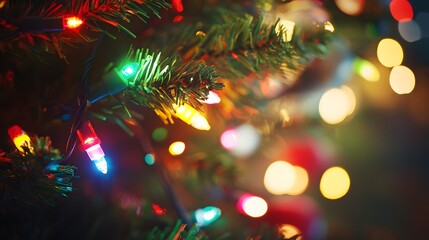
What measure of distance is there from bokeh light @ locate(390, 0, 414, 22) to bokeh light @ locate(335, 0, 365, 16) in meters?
0.41

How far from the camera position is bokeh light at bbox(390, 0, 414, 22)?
111cm

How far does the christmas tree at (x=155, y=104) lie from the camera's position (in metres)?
0.42

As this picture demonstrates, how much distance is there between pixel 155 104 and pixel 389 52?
922 millimetres

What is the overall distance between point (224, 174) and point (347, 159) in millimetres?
780

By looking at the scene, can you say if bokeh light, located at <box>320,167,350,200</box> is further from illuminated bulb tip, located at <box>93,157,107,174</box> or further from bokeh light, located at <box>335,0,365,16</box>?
illuminated bulb tip, located at <box>93,157,107,174</box>

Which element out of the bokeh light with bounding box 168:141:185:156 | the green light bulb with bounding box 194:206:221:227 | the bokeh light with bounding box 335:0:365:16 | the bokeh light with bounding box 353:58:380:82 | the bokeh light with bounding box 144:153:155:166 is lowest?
the green light bulb with bounding box 194:206:221:227

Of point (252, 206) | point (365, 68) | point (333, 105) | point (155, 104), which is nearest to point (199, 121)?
point (155, 104)

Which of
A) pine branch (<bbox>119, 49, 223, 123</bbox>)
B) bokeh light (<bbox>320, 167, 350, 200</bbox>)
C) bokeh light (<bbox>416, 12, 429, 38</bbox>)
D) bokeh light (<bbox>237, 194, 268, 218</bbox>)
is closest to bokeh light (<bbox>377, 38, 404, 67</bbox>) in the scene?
bokeh light (<bbox>416, 12, 429, 38</bbox>)

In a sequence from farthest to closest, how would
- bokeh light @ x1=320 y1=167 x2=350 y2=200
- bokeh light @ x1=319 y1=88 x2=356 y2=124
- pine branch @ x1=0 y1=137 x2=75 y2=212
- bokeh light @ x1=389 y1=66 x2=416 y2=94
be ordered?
bokeh light @ x1=320 y1=167 x2=350 y2=200, bokeh light @ x1=389 y1=66 x2=416 y2=94, bokeh light @ x1=319 y1=88 x2=356 y2=124, pine branch @ x1=0 y1=137 x2=75 y2=212

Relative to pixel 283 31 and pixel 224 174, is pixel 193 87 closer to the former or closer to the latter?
pixel 283 31

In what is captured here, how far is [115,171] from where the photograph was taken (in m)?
0.69

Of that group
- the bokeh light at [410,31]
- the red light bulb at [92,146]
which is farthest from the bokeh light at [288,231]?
the bokeh light at [410,31]

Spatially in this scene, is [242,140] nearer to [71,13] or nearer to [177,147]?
[177,147]

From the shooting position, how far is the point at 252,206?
33.2 inches
